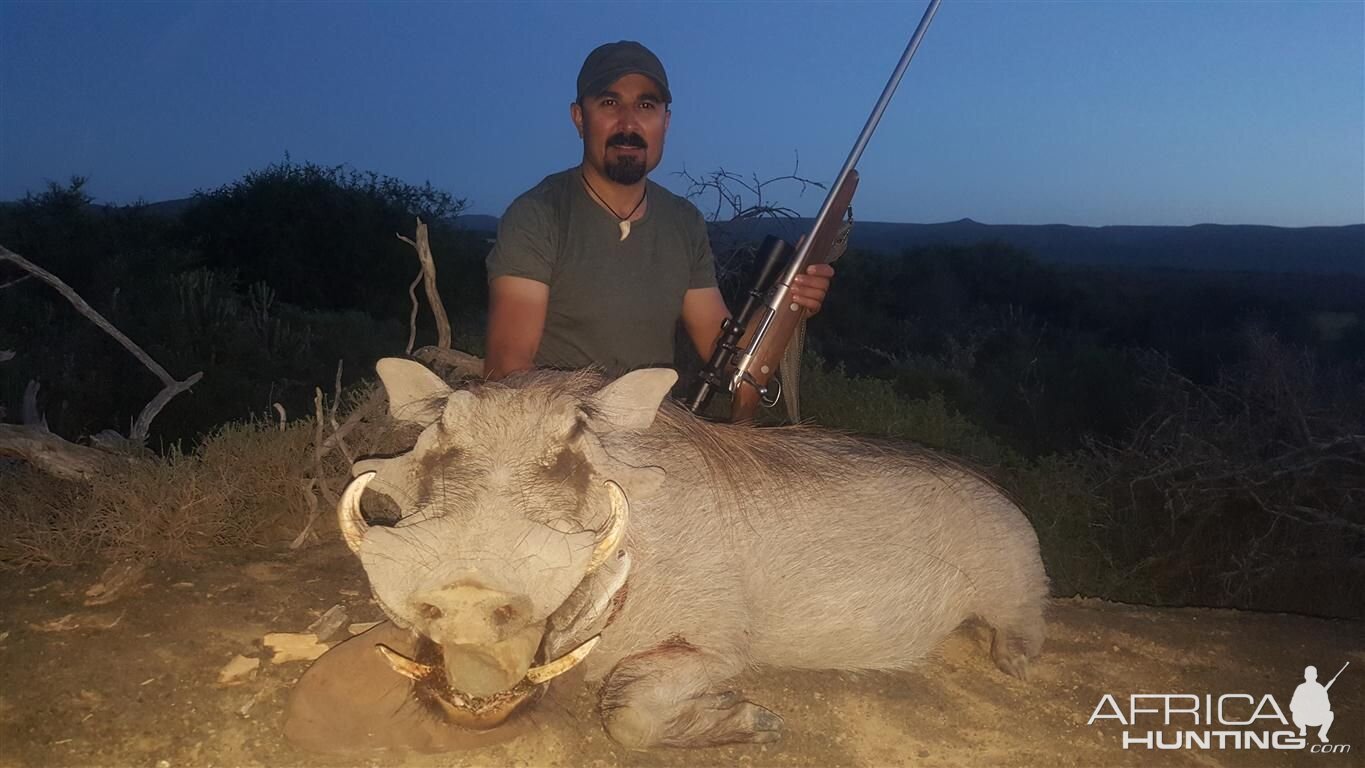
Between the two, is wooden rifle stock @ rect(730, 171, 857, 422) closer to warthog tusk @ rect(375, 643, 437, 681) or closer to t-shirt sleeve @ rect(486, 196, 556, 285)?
t-shirt sleeve @ rect(486, 196, 556, 285)

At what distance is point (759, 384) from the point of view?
3551 mm

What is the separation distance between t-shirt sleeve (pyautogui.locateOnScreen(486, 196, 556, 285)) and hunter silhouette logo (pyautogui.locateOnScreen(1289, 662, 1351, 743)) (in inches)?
120

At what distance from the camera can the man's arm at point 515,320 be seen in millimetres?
3195

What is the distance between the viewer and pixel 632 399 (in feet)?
7.23

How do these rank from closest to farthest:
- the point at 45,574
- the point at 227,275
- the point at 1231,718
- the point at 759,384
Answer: the point at 1231,718, the point at 45,574, the point at 759,384, the point at 227,275

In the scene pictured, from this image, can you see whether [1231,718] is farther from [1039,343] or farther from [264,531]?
[1039,343]

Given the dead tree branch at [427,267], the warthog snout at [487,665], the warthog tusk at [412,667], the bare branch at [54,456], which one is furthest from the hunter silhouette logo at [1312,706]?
the bare branch at [54,456]

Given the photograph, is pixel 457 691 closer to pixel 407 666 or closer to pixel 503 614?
pixel 407 666

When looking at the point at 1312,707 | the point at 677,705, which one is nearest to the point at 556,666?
the point at 677,705

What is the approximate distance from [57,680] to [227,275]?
1167 centimetres

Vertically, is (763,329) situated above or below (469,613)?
above

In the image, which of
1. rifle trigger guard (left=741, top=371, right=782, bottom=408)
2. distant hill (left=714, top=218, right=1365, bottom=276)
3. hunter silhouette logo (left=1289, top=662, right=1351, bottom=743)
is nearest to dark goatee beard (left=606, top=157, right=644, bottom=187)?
rifle trigger guard (left=741, top=371, right=782, bottom=408)

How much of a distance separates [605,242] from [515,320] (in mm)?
591

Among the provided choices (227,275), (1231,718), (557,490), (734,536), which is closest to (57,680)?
(557,490)
